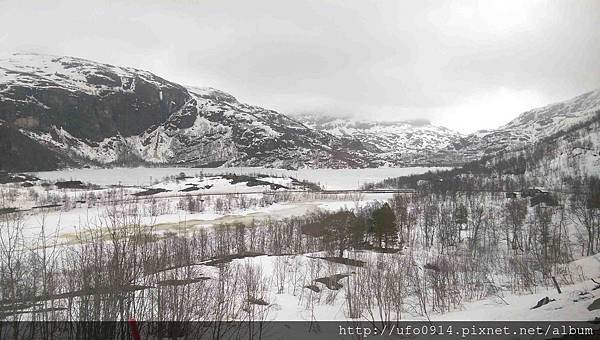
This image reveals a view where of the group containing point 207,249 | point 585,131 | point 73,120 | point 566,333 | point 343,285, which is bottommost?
point 207,249

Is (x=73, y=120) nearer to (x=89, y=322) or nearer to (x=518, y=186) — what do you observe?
(x=518, y=186)

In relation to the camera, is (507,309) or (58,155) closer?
(507,309)

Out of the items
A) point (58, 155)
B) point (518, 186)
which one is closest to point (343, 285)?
point (518, 186)

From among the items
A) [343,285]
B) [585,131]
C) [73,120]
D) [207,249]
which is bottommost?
[207,249]

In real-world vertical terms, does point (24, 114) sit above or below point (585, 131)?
above

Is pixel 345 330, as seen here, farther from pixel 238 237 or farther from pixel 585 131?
pixel 585 131

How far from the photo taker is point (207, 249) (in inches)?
1399

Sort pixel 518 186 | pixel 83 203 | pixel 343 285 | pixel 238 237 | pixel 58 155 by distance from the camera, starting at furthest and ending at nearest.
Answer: pixel 58 155
pixel 518 186
pixel 83 203
pixel 238 237
pixel 343 285

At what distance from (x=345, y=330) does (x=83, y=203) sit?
67.5 meters

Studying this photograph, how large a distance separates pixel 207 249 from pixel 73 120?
199 m

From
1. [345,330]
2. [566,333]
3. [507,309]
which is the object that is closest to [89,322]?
[345,330]

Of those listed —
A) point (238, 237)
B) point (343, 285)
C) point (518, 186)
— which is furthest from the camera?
point (518, 186)

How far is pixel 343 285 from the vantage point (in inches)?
626

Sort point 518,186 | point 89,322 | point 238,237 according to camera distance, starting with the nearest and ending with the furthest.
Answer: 1. point 89,322
2. point 238,237
3. point 518,186
